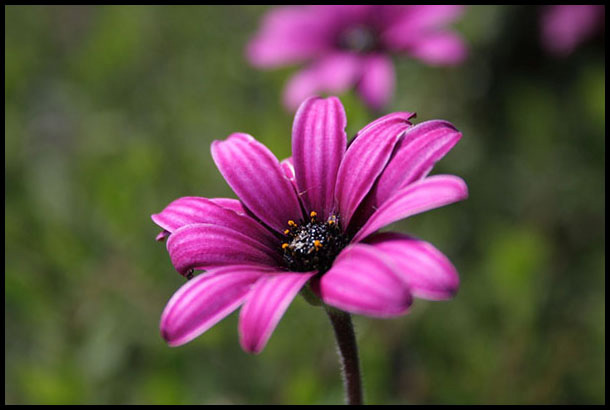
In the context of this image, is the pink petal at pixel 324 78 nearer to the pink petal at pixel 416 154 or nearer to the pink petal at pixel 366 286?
the pink petal at pixel 416 154

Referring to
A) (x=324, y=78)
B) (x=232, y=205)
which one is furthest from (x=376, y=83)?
(x=232, y=205)

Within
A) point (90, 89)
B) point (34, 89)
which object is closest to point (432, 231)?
point (90, 89)

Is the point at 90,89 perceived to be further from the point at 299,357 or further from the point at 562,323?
the point at 562,323

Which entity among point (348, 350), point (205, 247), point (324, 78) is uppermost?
point (324, 78)

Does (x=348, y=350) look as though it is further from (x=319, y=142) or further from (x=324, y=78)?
(x=324, y=78)

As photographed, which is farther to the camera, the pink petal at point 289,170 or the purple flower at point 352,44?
the purple flower at point 352,44

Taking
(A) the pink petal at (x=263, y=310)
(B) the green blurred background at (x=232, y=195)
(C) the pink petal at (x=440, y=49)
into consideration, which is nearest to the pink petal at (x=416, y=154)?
(A) the pink petal at (x=263, y=310)
